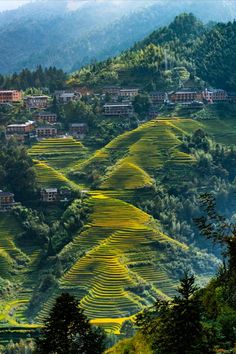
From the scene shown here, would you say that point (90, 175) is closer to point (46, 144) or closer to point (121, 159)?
point (121, 159)

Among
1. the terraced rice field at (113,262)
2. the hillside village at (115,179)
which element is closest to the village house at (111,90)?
the hillside village at (115,179)

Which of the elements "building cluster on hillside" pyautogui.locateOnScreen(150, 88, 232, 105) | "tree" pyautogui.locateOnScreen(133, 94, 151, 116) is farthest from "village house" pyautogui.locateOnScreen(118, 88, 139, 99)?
"tree" pyautogui.locateOnScreen(133, 94, 151, 116)

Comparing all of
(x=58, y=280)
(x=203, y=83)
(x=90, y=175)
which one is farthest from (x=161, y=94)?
(x=58, y=280)

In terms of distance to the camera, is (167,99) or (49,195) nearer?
(49,195)

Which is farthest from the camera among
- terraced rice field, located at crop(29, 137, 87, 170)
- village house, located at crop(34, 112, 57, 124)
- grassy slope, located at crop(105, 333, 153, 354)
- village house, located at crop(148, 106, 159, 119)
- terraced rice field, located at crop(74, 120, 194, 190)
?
village house, located at crop(148, 106, 159, 119)

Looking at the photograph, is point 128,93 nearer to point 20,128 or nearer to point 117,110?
point 117,110

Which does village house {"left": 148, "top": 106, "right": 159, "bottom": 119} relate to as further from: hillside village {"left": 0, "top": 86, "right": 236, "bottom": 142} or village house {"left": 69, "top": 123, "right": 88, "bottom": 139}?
village house {"left": 69, "top": 123, "right": 88, "bottom": 139}

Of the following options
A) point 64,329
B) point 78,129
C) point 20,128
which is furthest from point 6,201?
point 64,329
